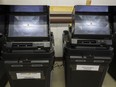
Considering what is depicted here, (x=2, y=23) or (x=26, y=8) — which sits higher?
(x=26, y=8)

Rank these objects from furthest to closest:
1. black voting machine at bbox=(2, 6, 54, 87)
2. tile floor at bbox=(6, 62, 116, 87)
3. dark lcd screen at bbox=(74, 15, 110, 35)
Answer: tile floor at bbox=(6, 62, 116, 87), dark lcd screen at bbox=(74, 15, 110, 35), black voting machine at bbox=(2, 6, 54, 87)

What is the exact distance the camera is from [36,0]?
1816 mm

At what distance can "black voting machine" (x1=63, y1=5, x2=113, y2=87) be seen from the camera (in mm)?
1223

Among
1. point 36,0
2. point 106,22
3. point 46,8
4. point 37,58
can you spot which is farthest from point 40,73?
point 36,0

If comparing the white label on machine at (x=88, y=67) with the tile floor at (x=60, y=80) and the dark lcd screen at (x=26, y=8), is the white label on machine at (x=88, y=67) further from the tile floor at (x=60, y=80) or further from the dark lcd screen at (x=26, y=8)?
the dark lcd screen at (x=26, y=8)

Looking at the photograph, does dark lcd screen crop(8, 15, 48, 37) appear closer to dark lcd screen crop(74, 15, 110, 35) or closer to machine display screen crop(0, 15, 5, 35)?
machine display screen crop(0, 15, 5, 35)

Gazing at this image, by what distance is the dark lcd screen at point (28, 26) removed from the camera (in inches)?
49.0

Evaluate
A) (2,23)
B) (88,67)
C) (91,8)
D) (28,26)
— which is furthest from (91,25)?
(2,23)

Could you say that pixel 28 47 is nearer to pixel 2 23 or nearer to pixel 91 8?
pixel 2 23

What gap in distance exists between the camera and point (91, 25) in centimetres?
130

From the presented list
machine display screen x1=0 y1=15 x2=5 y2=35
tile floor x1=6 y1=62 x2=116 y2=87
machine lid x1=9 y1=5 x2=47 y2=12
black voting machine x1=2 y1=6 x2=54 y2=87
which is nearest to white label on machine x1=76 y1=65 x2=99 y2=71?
black voting machine x1=2 y1=6 x2=54 y2=87

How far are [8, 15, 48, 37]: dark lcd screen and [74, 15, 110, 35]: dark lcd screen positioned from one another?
29cm

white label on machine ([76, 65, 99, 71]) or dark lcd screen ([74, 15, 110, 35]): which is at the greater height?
dark lcd screen ([74, 15, 110, 35])

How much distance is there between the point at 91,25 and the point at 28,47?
576 mm
